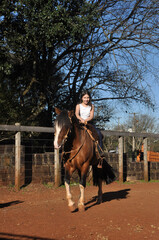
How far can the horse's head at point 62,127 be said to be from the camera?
5948mm

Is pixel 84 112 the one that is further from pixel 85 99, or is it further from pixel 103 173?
pixel 103 173

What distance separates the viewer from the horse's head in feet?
19.5

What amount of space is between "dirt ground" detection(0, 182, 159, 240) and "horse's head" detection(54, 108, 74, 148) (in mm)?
1480

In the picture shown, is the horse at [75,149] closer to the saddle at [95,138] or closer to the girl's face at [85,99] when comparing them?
the saddle at [95,138]

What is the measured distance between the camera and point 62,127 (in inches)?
239

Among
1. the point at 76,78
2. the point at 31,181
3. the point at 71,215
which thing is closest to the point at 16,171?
the point at 31,181

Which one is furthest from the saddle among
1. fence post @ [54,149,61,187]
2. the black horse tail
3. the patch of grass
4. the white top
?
the patch of grass

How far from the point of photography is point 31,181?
10891 millimetres

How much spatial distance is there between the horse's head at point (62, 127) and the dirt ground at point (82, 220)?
148cm

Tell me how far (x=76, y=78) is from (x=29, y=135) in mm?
5405

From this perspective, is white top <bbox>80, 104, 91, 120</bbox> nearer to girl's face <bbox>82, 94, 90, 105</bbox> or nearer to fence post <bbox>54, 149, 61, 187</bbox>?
girl's face <bbox>82, 94, 90, 105</bbox>

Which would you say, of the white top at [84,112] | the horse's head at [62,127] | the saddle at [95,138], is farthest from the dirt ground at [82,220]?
the white top at [84,112]

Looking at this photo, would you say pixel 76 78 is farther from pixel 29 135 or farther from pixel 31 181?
pixel 31 181

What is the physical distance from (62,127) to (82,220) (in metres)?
1.80
